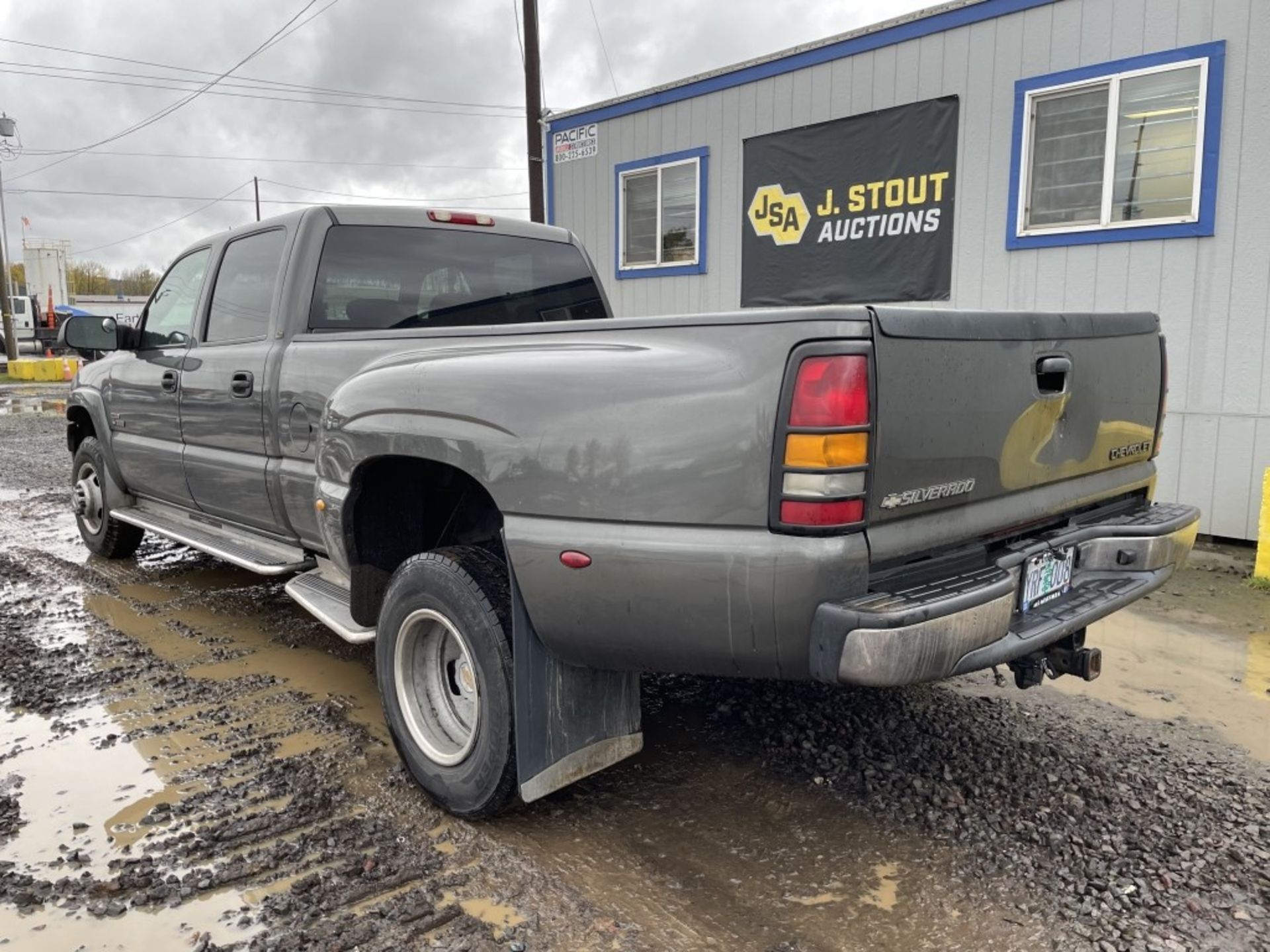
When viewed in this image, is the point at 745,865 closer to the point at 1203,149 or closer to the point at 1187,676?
the point at 1187,676

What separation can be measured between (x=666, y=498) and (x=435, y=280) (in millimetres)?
2437

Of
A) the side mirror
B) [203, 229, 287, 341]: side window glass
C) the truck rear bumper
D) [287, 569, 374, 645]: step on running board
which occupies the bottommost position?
[287, 569, 374, 645]: step on running board

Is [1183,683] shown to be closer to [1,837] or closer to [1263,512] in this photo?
[1263,512]

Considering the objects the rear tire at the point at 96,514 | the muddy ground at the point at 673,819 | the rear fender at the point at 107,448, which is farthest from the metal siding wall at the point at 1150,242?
the rear tire at the point at 96,514

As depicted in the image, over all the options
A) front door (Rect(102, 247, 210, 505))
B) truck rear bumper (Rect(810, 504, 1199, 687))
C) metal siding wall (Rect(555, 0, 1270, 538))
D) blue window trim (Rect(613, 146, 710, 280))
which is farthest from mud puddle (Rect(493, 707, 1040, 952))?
blue window trim (Rect(613, 146, 710, 280))

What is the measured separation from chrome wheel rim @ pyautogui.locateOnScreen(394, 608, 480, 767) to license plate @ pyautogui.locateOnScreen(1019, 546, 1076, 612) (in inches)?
68.2

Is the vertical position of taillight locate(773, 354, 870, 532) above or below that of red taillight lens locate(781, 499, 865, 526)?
above

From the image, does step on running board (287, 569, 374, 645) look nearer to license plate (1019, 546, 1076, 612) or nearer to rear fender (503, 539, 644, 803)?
rear fender (503, 539, 644, 803)

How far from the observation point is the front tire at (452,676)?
2812 mm

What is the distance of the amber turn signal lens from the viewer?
2.23m

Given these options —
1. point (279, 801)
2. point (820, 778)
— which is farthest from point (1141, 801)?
point (279, 801)

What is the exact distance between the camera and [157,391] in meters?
5.07

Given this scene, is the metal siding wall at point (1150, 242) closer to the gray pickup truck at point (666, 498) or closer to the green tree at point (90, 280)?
the gray pickup truck at point (666, 498)

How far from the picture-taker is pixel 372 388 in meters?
3.24
